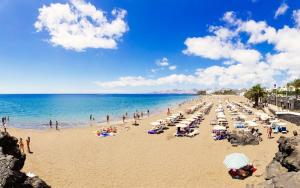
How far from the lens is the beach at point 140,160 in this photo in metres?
16.2

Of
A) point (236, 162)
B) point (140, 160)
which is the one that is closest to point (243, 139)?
point (236, 162)

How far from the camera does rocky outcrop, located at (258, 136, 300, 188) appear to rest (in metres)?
10.1

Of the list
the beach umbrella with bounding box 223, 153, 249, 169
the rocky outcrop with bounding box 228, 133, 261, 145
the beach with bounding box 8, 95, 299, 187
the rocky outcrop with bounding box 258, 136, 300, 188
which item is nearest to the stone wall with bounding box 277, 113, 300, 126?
the beach with bounding box 8, 95, 299, 187

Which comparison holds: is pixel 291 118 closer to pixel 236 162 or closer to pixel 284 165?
pixel 236 162

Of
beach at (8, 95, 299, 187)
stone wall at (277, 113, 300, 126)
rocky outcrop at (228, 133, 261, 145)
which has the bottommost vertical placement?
beach at (8, 95, 299, 187)

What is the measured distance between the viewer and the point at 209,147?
24.2 meters

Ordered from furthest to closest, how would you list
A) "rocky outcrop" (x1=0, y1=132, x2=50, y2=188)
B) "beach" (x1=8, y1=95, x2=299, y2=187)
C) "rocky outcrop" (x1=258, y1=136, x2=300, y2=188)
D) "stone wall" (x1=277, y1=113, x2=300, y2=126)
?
"stone wall" (x1=277, y1=113, x2=300, y2=126), "beach" (x1=8, y1=95, x2=299, y2=187), "rocky outcrop" (x1=258, y1=136, x2=300, y2=188), "rocky outcrop" (x1=0, y1=132, x2=50, y2=188)

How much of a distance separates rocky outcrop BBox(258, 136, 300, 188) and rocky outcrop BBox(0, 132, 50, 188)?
898 centimetres

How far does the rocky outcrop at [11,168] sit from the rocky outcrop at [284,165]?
29.5 ft

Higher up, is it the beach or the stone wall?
the stone wall

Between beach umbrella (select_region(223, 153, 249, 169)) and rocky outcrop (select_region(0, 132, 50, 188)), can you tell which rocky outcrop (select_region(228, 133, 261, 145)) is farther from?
rocky outcrop (select_region(0, 132, 50, 188))

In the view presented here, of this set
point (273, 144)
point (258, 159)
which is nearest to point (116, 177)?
point (258, 159)

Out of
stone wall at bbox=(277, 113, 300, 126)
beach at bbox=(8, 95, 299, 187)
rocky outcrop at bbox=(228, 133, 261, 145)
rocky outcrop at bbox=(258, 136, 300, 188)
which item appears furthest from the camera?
stone wall at bbox=(277, 113, 300, 126)

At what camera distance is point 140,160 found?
20.6 meters
